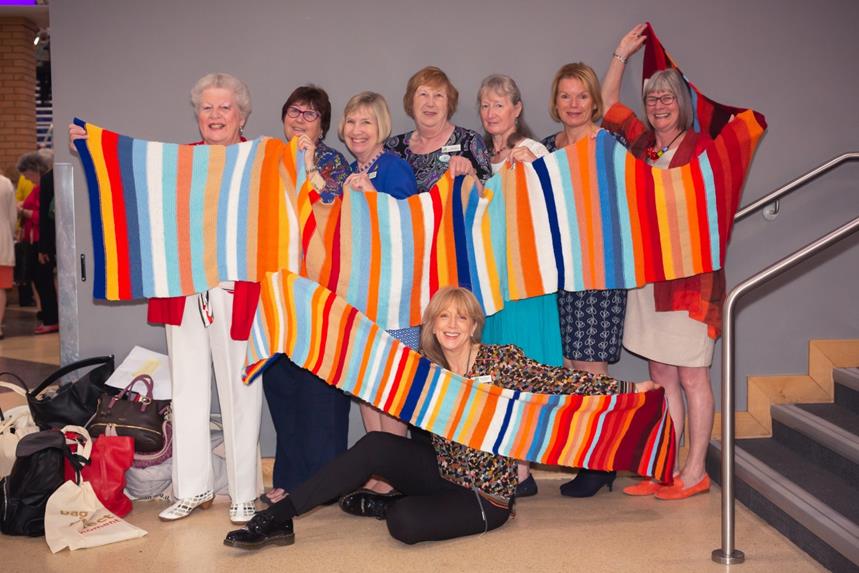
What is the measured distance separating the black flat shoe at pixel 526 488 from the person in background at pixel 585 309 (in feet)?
0.39

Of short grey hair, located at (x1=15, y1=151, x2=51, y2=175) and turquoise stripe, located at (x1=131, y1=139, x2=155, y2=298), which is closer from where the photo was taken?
turquoise stripe, located at (x1=131, y1=139, x2=155, y2=298)

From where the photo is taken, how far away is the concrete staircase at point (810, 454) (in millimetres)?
2848

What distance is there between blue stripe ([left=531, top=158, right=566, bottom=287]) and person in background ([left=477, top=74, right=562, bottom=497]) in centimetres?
11

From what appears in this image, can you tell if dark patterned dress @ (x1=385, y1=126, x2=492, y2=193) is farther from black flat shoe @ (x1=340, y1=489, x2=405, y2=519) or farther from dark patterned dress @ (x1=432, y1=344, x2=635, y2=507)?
black flat shoe @ (x1=340, y1=489, x2=405, y2=519)

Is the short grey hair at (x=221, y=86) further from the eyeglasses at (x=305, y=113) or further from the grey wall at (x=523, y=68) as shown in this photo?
the grey wall at (x=523, y=68)

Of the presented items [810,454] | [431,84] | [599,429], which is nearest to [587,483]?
[599,429]

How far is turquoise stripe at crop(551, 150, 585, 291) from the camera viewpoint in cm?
333

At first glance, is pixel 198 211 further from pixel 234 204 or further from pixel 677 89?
pixel 677 89

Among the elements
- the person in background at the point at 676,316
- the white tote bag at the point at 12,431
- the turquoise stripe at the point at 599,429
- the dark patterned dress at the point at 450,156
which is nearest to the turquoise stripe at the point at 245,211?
the dark patterned dress at the point at 450,156

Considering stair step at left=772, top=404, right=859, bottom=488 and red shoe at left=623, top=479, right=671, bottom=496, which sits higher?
stair step at left=772, top=404, right=859, bottom=488

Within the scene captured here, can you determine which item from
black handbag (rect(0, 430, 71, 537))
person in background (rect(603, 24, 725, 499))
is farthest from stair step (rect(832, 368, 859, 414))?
black handbag (rect(0, 430, 71, 537))

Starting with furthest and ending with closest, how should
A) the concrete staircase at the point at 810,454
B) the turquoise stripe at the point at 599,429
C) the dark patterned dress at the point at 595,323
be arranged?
the dark patterned dress at the point at 595,323
the turquoise stripe at the point at 599,429
the concrete staircase at the point at 810,454

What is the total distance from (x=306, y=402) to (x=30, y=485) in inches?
39.3

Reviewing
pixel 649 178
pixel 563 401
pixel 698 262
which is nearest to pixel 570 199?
pixel 649 178
